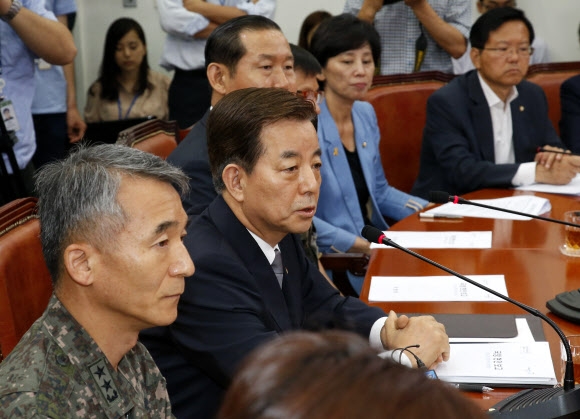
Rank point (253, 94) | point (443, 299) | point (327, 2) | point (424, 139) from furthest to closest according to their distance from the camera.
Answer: point (327, 2) < point (424, 139) < point (443, 299) < point (253, 94)

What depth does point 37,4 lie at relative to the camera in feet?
8.80

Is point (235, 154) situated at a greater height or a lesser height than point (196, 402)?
greater

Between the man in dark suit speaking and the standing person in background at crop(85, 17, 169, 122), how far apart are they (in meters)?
3.30

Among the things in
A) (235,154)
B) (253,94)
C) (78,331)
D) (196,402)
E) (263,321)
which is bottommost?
(196,402)

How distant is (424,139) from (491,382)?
2161 millimetres

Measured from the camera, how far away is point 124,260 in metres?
1.31

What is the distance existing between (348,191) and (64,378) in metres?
1.99

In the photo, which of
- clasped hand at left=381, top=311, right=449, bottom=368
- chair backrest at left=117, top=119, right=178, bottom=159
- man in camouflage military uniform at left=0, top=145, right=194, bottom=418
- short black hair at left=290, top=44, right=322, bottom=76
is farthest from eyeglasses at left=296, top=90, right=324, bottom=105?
man in camouflage military uniform at left=0, top=145, right=194, bottom=418

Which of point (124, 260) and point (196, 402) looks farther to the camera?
point (196, 402)

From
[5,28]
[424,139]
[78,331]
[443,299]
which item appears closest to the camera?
[78,331]

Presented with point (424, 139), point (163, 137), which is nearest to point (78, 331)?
point (163, 137)

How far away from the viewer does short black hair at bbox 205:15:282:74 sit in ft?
8.53

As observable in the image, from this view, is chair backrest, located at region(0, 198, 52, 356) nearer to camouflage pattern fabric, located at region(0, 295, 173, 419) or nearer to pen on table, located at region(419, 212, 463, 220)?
camouflage pattern fabric, located at region(0, 295, 173, 419)

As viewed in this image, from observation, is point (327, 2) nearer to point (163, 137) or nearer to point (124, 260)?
point (163, 137)
